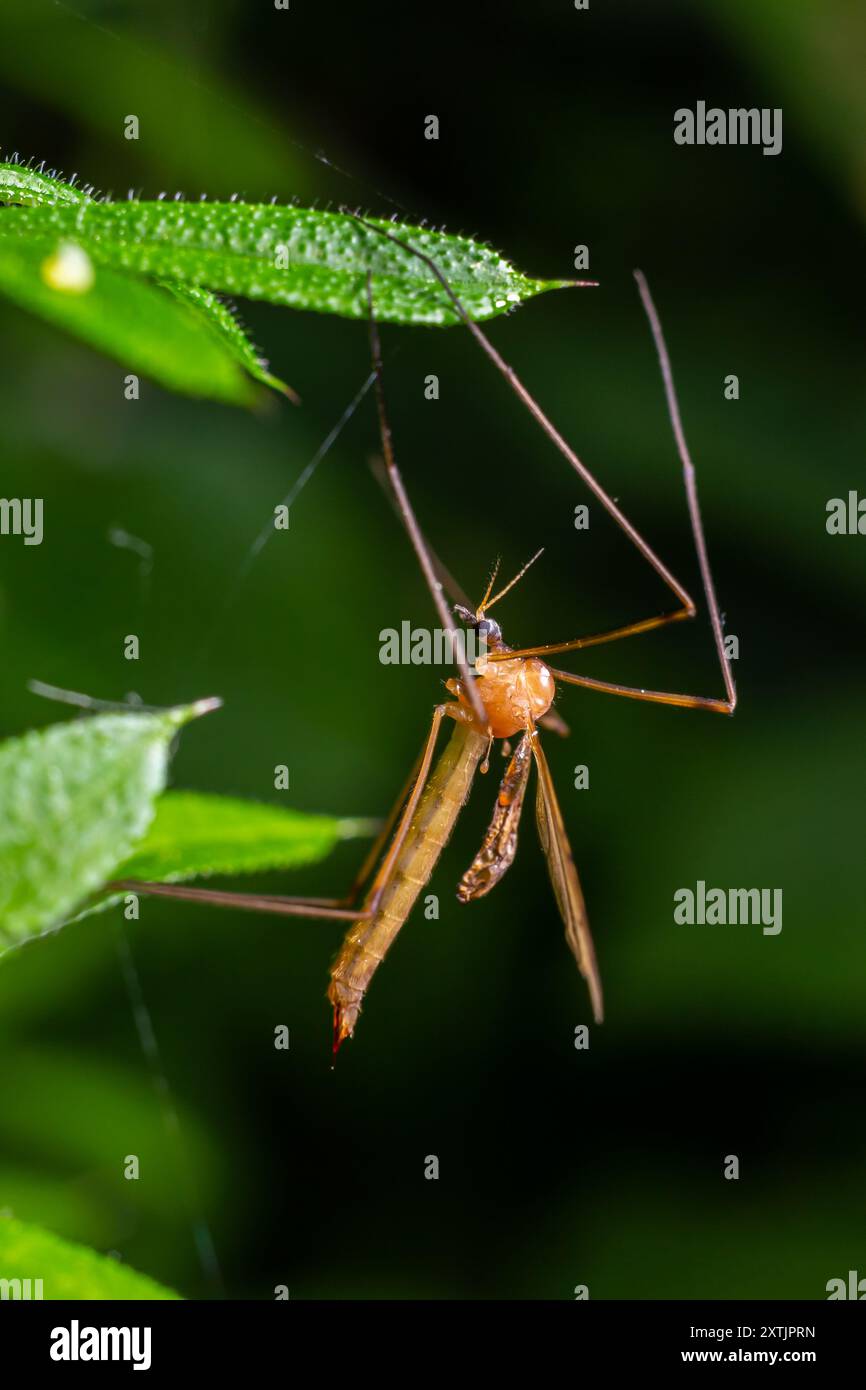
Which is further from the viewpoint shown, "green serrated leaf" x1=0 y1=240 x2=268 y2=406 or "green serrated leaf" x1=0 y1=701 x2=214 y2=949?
"green serrated leaf" x1=0 y1=240 x2=268 y2=406

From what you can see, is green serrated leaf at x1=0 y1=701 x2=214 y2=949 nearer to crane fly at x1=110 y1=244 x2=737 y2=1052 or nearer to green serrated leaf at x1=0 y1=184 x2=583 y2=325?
green serrated leaf at x1=0 y1=184 x2=583 y2=325

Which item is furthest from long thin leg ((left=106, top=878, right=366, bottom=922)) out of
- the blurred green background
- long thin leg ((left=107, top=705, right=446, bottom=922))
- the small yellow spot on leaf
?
the blurred green background

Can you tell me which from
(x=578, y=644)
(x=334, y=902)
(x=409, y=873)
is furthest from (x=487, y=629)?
(x=334, y=902)

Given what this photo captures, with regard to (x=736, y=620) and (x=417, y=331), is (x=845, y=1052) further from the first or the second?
(x=417, y=331)

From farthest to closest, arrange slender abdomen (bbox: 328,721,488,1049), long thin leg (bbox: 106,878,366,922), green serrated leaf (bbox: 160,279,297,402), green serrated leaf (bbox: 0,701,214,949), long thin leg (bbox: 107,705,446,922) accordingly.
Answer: slender abdomen (bbox: 328,721,488,1049), long thin leg (bbox: 107,705,446,922), long thin leg (bbox: 106,878,366,922), green serrated leaf (bbox: 160,279,297,402), green serrated leaf (bbox: 0,701,214,949)

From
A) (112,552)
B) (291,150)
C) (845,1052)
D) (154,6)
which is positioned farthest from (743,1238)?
(154,6)
